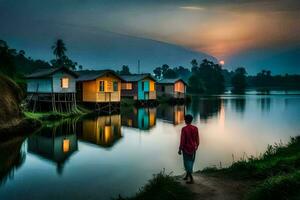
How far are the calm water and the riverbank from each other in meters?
2.75

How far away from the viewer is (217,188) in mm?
8750

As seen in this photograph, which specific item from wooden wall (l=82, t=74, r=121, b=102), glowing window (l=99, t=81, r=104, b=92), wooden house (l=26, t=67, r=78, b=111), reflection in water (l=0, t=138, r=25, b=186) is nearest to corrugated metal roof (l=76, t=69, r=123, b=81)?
wooden wall (l=82, t=74, r=121, b=102)

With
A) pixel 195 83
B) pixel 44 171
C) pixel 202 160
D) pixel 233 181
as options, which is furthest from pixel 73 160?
pixel 195 83

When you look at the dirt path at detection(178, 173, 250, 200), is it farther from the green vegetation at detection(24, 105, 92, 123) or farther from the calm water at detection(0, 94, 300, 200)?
the green vegetation at detection(24, 105, 92, 123)

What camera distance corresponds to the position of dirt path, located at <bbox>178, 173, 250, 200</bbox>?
8079mm

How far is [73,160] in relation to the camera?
16906mm

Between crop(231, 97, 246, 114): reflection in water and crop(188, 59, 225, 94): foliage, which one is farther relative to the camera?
crop(188, 59, 225, 94): foliage

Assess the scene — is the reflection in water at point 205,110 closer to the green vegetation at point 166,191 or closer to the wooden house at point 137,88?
the wooden house at point 137,88

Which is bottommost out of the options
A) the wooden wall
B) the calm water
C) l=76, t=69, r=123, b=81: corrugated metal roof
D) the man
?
the calm water

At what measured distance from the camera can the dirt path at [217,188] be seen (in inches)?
318

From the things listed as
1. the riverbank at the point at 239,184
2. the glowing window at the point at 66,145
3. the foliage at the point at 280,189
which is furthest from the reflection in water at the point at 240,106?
the foliage at the point at 280,189

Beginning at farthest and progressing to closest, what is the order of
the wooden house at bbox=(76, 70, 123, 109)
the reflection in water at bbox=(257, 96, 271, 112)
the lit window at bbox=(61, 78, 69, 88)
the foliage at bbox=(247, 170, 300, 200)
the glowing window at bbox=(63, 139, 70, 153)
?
the reflection in water at bbox=(257, 96, 271, 112)
the wooden house at bbox=(76, 70, 123, 109)
the lit window at bbox=(61, 78, 69, 88)
the glowing window at bbox=(63, 139, 70, 153)
the foliage at bbox=(247, 170, 300, 200)

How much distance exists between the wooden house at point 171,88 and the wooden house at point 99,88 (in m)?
21.6

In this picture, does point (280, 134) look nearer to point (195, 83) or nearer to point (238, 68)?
point (195, 83)
